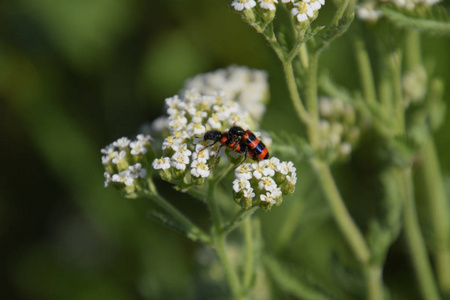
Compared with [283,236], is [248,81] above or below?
above

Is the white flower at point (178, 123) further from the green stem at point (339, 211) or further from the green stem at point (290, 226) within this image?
the green stem at point (290, 226)

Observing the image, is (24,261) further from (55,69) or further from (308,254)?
(308,254)

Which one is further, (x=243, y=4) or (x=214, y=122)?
(x=214, y=122)

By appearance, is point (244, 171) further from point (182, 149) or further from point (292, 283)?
point (292, 283)

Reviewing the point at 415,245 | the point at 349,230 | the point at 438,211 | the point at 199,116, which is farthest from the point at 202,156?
the point at 438,211

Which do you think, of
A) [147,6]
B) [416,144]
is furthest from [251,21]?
[147,6]

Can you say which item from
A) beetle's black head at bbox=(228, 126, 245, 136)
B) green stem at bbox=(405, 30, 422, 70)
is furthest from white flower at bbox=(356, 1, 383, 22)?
beetle's black head at bbox=(228, 126, 245, 136)
